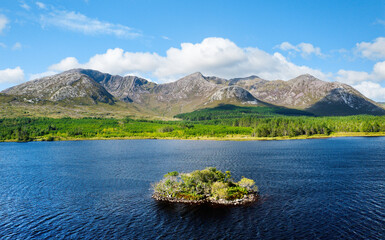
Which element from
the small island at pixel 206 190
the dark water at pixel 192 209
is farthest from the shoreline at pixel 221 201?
the dark water at pixel 192 209

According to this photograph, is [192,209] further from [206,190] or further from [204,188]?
[204,188]

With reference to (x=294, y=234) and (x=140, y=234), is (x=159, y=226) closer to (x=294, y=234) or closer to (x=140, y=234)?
(x=140, y=234)

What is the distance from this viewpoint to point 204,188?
65188 millimetres

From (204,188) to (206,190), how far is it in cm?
82

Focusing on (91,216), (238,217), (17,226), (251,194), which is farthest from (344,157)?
(17,226)

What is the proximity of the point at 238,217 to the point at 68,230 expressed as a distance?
108 feet

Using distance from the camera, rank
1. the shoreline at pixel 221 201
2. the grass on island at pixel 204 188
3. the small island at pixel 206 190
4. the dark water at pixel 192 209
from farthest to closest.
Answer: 1. the grass on island at pixel 204 188
2. the small island at pixel 206 190
3. the shoreline at pixel 221 201
4. the dark water at pixel 192 209

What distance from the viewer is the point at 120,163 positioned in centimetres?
12025

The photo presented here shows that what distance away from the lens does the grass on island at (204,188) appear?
62.7 m

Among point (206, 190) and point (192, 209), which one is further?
point (206, 190)

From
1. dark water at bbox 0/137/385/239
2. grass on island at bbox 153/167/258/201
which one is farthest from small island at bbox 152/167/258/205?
dark water at bbox 0/137/385/239

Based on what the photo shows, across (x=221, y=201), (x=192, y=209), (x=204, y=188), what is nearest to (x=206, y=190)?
(x=204, y=188)

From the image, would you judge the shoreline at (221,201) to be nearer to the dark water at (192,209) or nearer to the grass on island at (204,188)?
the grass on island at (204,188)

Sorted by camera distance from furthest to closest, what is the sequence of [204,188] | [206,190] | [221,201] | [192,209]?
1. [204,188]
2. [206,190]
3. [221,201]
4. [192,209]
